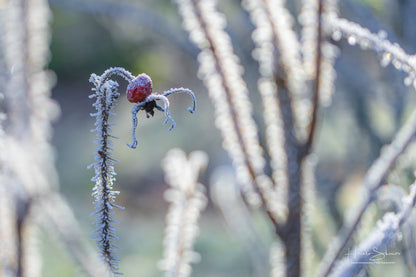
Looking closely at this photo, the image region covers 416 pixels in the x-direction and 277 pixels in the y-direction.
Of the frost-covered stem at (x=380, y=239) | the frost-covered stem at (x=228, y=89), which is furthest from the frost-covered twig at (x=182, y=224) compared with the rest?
the frost-covered stem at (x=380, y=239)

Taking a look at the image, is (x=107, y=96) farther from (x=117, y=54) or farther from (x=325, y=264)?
(x=117, y=54)

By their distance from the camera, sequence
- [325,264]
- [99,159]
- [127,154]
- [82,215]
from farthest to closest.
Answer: [127,154], [82,215], [325,264], [99,159]

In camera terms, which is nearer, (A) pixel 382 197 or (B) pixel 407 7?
(A) pixel 382 197

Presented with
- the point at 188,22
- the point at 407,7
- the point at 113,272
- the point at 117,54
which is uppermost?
the point at 117,54

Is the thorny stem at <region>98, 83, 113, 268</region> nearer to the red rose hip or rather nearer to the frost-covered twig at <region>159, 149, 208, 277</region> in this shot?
the red rose hip

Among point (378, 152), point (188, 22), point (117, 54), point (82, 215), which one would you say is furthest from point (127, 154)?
point (188, 22)

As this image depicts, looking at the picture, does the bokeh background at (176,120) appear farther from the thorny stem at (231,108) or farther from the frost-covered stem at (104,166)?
the frost-covered stem at (104,166)

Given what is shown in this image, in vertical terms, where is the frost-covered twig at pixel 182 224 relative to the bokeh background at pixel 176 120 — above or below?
below
